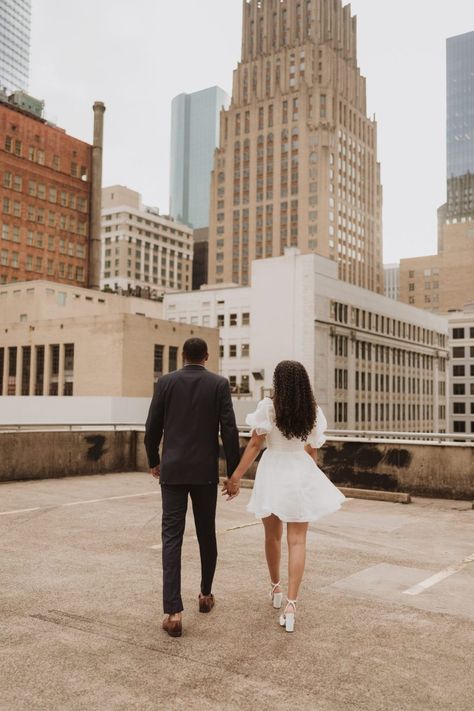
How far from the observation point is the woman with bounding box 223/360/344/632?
486cm

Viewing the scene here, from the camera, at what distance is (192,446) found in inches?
191

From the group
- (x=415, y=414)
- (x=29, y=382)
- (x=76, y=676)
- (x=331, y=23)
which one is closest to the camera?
(x=76, y=676)

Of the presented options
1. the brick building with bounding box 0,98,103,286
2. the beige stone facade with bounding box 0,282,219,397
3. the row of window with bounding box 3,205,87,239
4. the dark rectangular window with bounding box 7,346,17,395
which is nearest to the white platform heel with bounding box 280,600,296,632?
the beige stone facade with bounding box 0,282,219,397

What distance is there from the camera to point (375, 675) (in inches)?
150

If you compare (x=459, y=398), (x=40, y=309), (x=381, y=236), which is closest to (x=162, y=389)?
Answer: (x=40, y=309)

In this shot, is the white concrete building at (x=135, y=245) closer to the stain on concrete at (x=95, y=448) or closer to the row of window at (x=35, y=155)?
the row of window at (x=35, y=155)

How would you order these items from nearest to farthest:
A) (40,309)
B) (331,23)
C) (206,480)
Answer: (206,480) < (40,309) < (331,23)

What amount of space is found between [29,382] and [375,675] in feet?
206

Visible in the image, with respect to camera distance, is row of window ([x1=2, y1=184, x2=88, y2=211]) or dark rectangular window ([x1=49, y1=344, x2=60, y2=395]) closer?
dark rectangular window ([x1=49, y1=344, x2=60, y2=395])

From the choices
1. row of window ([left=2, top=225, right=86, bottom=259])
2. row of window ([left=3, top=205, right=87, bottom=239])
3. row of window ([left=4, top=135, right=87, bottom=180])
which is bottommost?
row of window ([left=2, top=225, right=86, bottom=259])

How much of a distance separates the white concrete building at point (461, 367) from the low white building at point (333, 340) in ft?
15.3

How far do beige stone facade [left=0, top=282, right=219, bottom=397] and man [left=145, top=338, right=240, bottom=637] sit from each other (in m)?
52.9

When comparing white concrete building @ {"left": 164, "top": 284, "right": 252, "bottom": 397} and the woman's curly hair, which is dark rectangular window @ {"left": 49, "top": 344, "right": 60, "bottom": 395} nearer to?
white concrete building @ {"left": 164, "top": 284, "right": 252, "bottom": 397}

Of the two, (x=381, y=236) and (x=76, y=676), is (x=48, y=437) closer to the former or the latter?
(x=76, y=676)
